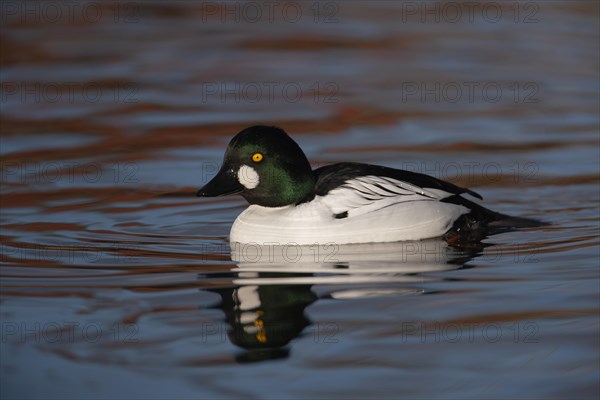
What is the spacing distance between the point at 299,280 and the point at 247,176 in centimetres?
128

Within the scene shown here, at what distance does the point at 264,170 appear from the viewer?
357 inches

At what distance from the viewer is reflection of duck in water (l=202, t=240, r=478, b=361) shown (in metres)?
6.95

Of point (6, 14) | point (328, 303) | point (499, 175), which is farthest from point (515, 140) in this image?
point (6, 14)

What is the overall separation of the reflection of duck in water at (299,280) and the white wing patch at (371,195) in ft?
0.98

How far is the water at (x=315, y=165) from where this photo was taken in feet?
21.3

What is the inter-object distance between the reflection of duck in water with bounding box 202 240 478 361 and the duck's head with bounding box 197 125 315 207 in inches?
17.3
